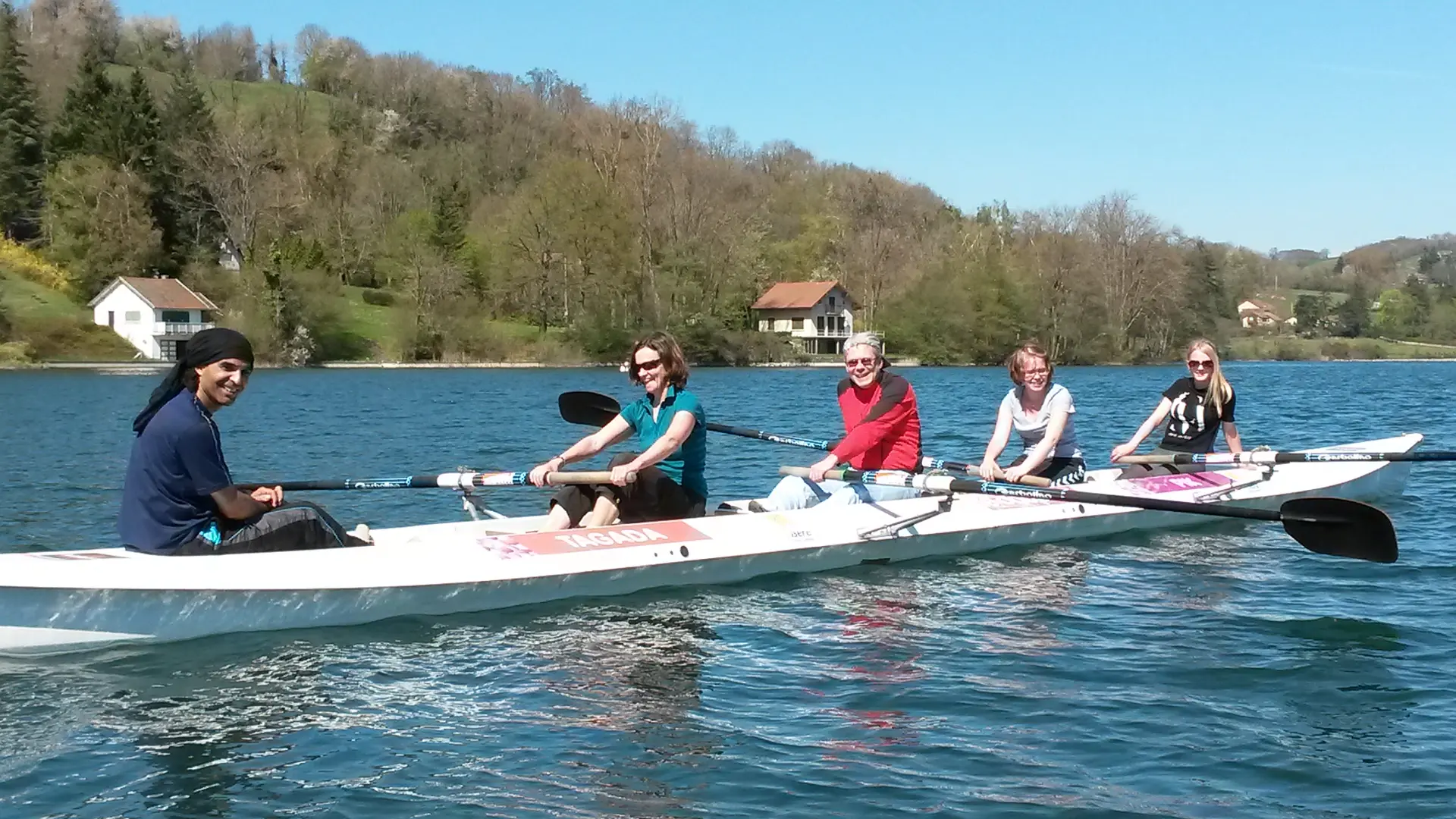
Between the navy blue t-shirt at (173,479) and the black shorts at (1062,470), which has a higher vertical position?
the navy blue t-shirt at (173,479)

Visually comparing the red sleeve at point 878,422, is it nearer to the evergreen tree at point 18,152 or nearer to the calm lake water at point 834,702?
the calm lake water at point 834,702

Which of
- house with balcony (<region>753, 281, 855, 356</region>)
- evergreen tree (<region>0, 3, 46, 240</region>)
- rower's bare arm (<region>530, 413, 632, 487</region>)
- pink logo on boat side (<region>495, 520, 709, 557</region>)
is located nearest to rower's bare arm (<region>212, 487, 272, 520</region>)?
pink logo on boat side (<region>495, 520, 709, 557</region>)

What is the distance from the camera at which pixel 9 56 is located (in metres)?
74.2

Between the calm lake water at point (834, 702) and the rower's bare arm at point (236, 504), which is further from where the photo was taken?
the rower's bare arm at point (236, 504)

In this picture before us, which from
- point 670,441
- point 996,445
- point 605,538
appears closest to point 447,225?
point 996,445

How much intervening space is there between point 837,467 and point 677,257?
59.4 metres

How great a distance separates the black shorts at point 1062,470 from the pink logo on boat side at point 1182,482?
696mm

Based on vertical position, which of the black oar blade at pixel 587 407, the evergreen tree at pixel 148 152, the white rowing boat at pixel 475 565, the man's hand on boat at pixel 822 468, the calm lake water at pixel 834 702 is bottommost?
the calm lake water at pixel 834 702

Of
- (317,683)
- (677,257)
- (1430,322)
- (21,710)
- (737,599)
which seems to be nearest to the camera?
(21,710)

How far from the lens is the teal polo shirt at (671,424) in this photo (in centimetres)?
928

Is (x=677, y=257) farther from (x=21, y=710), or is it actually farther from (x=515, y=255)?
(x=21, y=710)

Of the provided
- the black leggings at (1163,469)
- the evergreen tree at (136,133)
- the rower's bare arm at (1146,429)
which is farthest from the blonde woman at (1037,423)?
the evergreen tree at (136,133)

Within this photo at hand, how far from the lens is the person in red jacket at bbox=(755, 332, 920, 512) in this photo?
1016 cm

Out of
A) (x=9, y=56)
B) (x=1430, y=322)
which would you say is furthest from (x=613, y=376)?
(x=1430, y=322)
